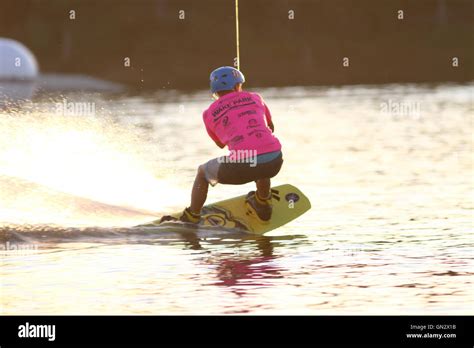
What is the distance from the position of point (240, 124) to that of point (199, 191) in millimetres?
895

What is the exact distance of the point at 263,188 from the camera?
14.7 m

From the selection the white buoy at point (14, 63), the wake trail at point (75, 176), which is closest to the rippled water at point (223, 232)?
the wake trail at point (75, 176)

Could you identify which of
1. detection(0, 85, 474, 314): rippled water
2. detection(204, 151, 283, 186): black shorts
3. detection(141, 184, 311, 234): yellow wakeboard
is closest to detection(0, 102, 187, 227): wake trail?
detection(0, 85, 474, 314): rippled water

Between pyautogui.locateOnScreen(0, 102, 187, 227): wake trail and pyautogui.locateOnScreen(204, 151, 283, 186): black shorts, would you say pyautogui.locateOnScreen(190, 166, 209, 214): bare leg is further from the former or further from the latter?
pyautogui.locateOnScreen(0, 102, 187, 227): wake trail

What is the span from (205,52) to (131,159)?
37060mm

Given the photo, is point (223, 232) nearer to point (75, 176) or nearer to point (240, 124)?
point (240, 124)

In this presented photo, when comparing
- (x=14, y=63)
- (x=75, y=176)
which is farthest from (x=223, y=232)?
(x=14, y=63)

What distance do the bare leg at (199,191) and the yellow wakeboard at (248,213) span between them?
0.70 ft

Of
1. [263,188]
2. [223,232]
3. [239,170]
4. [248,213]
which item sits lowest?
[223,232]

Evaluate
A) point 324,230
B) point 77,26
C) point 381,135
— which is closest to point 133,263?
point 324,230

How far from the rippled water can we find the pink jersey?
95 centimetres

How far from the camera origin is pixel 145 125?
103ft

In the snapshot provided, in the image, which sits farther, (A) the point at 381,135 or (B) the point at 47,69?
(B) the point at 47,69
